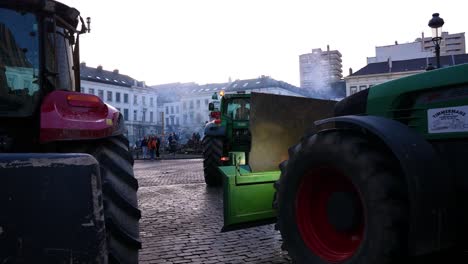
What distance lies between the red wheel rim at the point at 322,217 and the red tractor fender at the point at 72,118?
5.15 ft

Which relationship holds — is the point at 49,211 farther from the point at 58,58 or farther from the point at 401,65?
the point at 401,65

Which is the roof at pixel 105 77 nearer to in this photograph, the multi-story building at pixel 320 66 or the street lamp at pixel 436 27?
the multi-story building at pixel 320 66

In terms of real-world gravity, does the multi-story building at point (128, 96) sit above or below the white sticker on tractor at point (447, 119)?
above

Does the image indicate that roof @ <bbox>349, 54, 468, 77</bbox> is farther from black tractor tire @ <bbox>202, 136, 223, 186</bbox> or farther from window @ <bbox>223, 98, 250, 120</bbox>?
black tractor tire @ <bbox>202, 136, 223, 186</bbox>

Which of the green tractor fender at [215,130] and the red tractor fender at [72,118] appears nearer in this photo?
the red tractor fender at [72,118]

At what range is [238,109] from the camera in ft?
34.8

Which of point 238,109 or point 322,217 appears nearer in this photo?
point 322,217

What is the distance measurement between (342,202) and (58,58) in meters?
2.42

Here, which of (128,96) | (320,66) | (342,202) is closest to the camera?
(342,202)

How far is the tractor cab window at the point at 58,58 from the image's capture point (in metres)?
2.94

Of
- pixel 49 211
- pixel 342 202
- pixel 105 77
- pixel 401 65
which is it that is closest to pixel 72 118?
pixel 49 211

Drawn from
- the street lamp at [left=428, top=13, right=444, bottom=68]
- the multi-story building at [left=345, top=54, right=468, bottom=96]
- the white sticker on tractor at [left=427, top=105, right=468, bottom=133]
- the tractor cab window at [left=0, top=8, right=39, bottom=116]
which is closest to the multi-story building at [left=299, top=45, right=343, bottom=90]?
the multi-story building at [left=345, top=54, right=468, bottom=96]

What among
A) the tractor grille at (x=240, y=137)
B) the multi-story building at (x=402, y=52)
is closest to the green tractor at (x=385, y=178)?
the tractor grille at (x=240, y=137)

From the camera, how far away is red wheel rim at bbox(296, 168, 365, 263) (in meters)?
2.85
